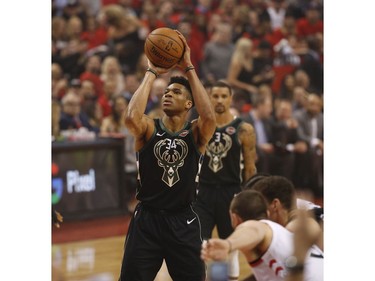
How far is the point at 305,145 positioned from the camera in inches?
474

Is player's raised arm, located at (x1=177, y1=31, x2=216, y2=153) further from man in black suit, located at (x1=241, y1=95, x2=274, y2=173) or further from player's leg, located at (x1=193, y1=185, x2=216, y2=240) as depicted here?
man in black suit, located at (x1=241, y1=95, x2=274, y2=173)

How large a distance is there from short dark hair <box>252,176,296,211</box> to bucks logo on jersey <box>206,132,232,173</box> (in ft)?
7.88

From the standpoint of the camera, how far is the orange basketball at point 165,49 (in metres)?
5.27

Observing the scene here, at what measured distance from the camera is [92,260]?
839 centimetres

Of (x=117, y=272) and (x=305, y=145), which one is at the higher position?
(x=305, y=145)

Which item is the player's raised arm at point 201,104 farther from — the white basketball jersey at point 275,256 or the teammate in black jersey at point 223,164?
the teammate in black jersey at point 223,164

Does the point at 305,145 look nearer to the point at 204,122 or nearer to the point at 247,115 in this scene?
the point at 247,115

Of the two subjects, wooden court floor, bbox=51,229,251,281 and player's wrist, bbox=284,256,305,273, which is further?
wooden court floor, bbox=51,229,251,281

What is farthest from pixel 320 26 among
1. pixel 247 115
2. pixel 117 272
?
pixel 117 272

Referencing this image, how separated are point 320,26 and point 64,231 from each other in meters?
6.91

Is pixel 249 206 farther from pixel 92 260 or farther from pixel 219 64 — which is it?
pixel 219 64

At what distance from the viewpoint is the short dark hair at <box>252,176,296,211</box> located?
4707mm

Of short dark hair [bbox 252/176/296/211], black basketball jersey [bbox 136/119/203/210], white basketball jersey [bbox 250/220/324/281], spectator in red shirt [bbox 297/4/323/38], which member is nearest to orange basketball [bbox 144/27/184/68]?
black basketball jersey [bbox 136/119/203/210]

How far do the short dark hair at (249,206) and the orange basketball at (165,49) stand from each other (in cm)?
132
